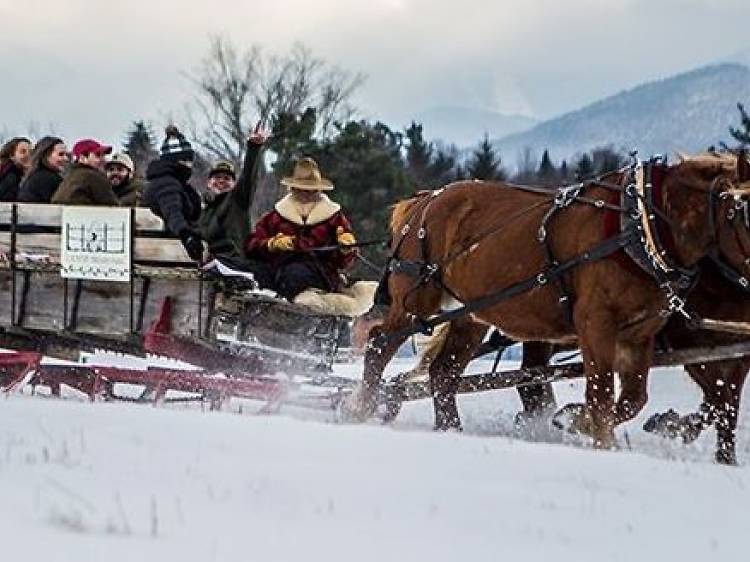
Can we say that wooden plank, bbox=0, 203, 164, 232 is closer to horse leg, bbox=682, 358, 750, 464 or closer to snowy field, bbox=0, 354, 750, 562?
snowy field, bbox=0, 354, 750, 562

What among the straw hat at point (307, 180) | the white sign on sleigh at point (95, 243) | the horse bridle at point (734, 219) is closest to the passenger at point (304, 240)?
the straw hat at point (307, 180)

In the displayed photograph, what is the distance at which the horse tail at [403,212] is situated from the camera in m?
9.60

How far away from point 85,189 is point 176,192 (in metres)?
0.82

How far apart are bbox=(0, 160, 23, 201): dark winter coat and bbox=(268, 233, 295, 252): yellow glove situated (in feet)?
7.90

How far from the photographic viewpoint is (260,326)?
366 inches

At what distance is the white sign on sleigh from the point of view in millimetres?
9117

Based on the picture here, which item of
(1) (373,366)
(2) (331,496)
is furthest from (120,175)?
(2) (331,496)

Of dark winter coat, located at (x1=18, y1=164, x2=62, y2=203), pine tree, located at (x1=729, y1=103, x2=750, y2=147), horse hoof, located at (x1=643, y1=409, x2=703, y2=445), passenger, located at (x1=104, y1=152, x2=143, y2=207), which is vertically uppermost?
pine tree, located at (x1=729, y1=103, x2=750, y2=147)

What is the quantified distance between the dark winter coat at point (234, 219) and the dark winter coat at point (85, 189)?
2.50 feet

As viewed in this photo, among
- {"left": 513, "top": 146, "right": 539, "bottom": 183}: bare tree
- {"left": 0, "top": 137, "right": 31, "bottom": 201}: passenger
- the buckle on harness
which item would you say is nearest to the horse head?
the buckle on harness

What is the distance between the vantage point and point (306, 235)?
380 inches

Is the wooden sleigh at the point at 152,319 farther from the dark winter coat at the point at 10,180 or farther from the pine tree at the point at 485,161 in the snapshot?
the pine tree at the point at 485,161

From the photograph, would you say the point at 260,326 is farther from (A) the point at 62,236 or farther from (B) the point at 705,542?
(B) the point at 705,542

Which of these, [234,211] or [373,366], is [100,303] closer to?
[234,211]
